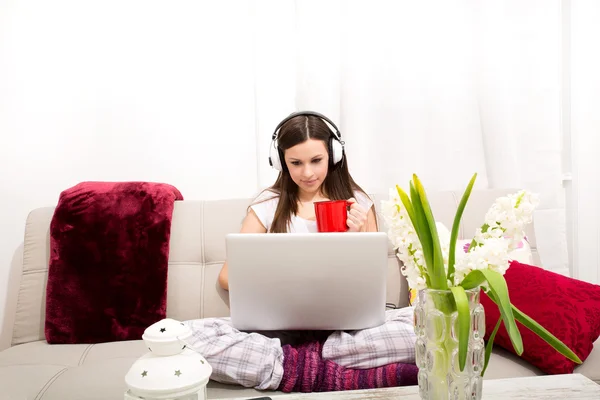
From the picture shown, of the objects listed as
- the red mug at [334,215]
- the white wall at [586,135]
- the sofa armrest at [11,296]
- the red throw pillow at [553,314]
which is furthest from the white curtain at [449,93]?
the sofa armrest at [11,296]

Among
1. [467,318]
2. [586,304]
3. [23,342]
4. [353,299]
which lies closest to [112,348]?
[23,342]

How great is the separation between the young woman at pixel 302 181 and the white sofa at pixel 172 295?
83 millimetres

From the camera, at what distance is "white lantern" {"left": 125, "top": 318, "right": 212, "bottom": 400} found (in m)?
0.71

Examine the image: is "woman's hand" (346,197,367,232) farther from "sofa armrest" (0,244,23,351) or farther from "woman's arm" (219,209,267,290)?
"sofa armrest" (0,244,23,351)

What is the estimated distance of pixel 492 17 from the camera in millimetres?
2201

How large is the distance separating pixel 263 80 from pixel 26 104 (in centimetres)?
92

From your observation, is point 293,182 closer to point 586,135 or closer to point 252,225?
point 252,225

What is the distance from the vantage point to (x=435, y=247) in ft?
2.44

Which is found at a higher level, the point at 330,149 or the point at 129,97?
the point at 129,97

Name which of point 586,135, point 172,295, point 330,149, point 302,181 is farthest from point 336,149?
point 586,135

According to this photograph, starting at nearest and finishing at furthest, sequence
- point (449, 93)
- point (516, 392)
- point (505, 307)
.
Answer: point (505, 307) → point (516, 392) → point (449, 93)

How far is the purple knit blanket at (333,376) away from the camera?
3.90ft

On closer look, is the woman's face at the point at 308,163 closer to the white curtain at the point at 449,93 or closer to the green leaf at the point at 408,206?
the white curtain at the point at 449,93

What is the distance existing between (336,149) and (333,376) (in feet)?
2.63
